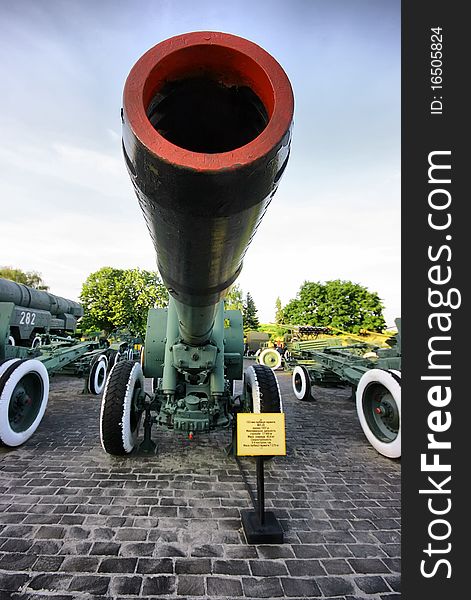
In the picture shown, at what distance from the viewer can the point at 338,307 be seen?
4566 cm

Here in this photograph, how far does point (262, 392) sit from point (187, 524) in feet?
6.86

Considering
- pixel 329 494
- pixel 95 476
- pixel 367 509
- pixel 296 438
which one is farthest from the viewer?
pixel 296 438

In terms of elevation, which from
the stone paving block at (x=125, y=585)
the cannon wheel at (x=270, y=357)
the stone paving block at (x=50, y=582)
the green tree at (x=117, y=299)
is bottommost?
the stone paving block at (x=50, y=582)

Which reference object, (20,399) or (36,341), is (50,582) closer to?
(20,399)

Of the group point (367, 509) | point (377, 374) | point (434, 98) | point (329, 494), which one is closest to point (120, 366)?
point (329, 494)

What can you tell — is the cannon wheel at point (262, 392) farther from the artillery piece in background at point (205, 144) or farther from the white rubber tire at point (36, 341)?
the white rubber tire at point (36, 341)

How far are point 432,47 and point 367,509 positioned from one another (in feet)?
13.5

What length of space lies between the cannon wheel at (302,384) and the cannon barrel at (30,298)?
8457mm

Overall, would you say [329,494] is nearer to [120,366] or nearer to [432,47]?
[120,366]

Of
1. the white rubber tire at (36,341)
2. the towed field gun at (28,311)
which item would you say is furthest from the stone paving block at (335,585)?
the white rubber tire at (36,341)

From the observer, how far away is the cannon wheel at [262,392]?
4.73 metres

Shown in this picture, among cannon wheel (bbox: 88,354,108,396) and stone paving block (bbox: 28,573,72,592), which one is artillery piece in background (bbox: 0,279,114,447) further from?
stone paving block (bbox: 28,573,72,592)

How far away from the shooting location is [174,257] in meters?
1.53

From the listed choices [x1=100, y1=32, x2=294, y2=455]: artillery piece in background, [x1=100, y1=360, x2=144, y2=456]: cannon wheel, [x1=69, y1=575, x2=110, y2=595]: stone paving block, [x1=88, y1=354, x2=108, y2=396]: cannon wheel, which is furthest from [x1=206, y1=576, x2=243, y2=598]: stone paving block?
[x1=88, y1=354, x2=108, y2=396]: cannon wheel
